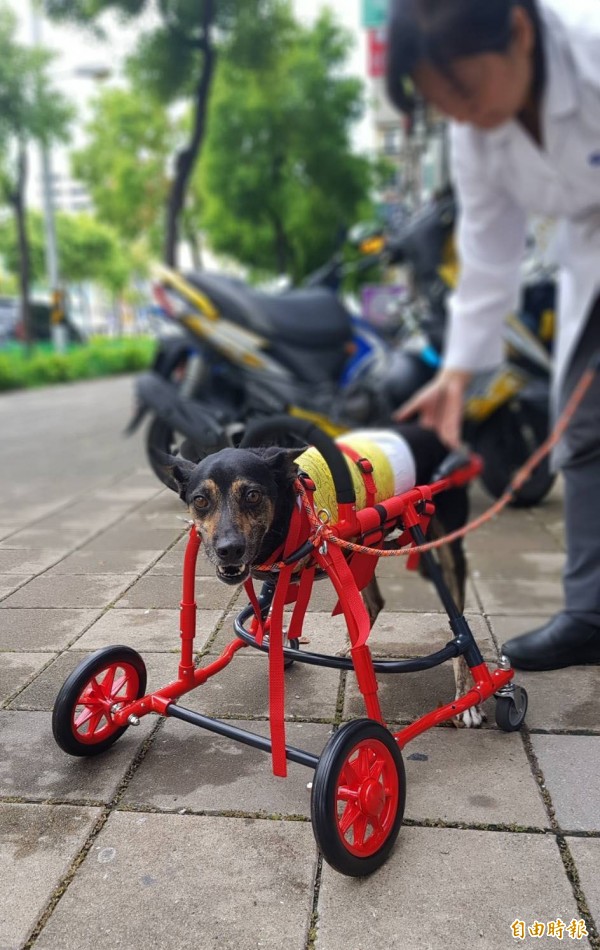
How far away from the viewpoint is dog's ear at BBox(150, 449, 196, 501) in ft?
6.13

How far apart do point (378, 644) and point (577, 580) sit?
1.17m

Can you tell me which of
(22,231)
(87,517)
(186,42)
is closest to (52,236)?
(22,231)

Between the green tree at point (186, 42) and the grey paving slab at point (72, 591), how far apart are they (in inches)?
620

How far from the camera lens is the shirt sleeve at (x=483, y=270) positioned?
269cm

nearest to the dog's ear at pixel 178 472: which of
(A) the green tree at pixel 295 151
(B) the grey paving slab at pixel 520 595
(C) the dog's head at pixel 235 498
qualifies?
(C) the dog's head at pixel 235 498

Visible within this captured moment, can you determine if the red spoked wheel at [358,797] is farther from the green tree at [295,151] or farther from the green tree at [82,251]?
the green tree at [82,251]

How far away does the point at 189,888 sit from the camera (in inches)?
72.9

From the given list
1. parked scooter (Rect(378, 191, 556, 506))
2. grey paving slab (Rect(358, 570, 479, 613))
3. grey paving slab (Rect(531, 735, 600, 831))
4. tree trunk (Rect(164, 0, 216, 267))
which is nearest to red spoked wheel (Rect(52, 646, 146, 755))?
grey paving slab (Rect(358, 570, 479, 613))

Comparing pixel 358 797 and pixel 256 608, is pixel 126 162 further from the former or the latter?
pixel 358 797

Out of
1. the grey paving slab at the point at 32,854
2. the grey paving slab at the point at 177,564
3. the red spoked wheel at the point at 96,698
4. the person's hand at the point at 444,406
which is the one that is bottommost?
the grey paving slab at the point at 32,854

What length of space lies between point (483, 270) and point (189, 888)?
6.69ft

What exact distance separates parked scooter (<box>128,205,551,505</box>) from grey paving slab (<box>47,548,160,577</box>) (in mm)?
3101

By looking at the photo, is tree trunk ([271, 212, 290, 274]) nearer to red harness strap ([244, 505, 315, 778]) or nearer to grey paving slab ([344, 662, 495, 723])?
grey paving slab ([344, 662, 495, 723])

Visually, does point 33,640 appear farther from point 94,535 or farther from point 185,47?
point 185,47
